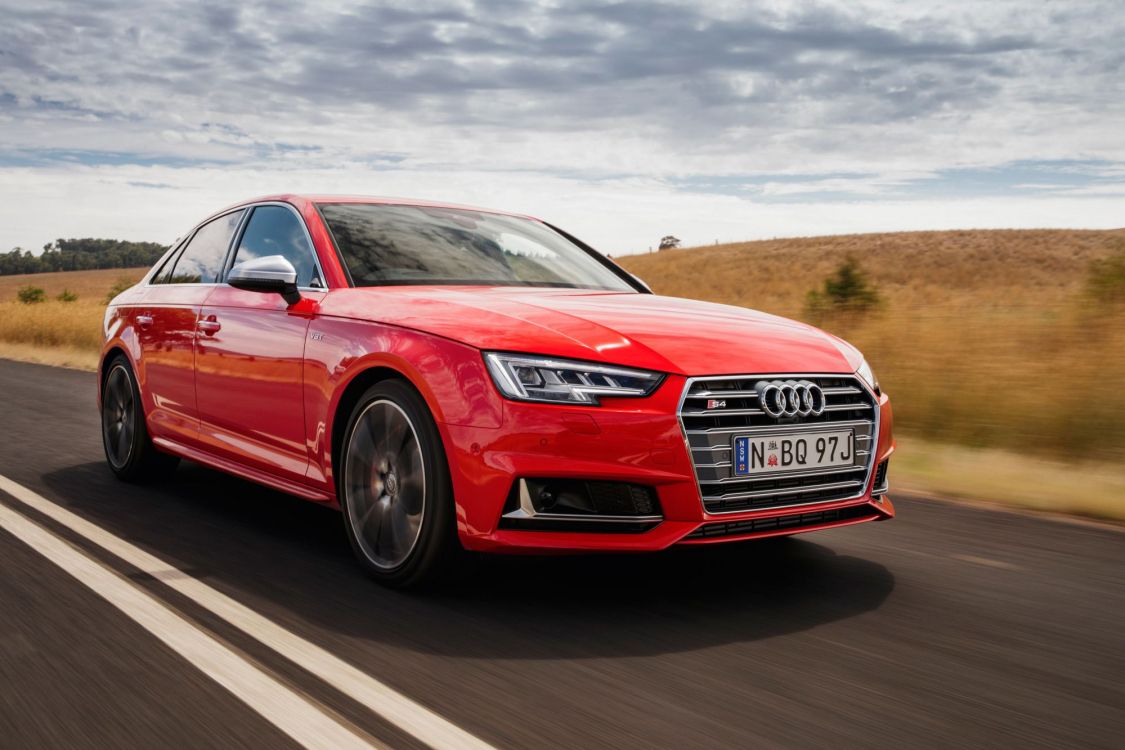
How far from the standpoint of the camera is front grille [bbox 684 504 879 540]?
3.60m

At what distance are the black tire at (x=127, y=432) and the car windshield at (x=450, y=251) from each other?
6.91 ft

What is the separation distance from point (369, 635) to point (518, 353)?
990mm

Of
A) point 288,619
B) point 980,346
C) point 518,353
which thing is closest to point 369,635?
point 288,619

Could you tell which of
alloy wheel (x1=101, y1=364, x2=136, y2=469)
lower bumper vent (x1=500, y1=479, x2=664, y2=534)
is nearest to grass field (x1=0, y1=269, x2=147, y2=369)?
alloy wheel (x1=101, y1=364, x2=136, y2=469)

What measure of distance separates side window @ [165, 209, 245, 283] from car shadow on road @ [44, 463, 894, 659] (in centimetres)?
133

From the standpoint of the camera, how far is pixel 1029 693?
9.68 ft

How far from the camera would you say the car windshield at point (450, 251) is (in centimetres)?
465

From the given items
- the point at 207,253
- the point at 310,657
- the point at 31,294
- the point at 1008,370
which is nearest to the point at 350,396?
the point at 310,657

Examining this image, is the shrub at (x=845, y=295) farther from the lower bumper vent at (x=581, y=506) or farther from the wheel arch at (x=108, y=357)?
the lower bumper vent at (x=581, y=506)

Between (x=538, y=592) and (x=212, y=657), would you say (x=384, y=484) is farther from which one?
(x=212, y=657)

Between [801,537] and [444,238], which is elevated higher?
[444,238]

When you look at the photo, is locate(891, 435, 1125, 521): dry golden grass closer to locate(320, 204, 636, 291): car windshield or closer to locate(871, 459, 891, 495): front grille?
locate(871, 459, 891, 495): front grille

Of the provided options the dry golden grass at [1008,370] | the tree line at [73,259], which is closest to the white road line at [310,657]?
the dry golden grass at [1008,370]

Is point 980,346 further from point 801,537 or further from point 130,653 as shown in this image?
point 130,653
